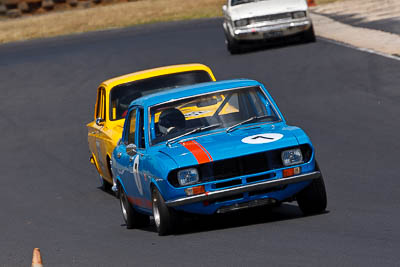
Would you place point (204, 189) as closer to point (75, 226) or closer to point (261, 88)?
point (261, 88)

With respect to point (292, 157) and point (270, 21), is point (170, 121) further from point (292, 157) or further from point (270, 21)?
point (270, 21)

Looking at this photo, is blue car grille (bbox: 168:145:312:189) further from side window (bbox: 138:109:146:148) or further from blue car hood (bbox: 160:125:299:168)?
side window (bbox: 138:109:146:148)

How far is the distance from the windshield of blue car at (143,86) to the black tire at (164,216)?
14.4 feet

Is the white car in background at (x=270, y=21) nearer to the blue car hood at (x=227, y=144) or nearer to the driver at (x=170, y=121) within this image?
the driver at (x=170, y=121)

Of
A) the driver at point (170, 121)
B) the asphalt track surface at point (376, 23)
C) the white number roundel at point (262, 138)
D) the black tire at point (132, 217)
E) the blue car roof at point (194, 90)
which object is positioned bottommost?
the asphalt track surface at point (376, 23)

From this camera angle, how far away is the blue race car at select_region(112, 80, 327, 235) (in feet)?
28.3

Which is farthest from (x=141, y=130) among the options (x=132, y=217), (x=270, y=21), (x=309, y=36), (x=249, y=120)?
(x=309, y=36)

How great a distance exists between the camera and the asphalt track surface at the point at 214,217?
7902 millimetres

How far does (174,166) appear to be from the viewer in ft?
28.2

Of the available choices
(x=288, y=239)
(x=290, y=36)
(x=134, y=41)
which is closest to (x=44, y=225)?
(x=288, y=239)

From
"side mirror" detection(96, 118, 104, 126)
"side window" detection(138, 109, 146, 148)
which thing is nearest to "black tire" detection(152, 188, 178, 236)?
"side window" detection(138, 109, 146, 148)

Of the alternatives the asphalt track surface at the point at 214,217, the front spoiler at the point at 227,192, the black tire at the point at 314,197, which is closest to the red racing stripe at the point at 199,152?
the front spoiler at the point at 227,192

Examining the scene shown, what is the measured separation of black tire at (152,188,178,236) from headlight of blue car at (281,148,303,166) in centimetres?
107

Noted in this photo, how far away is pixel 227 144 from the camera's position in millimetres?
8758
